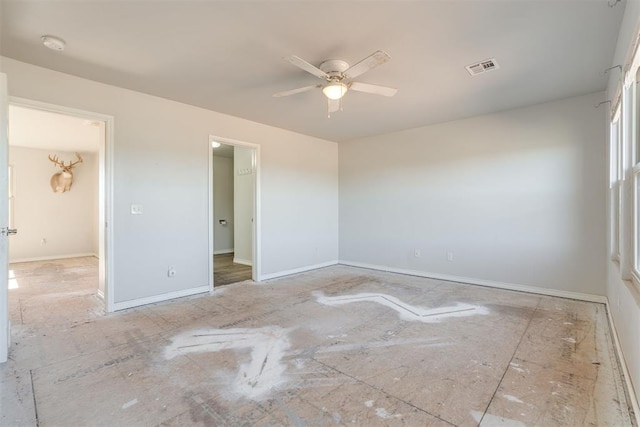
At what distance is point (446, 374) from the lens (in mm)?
2111

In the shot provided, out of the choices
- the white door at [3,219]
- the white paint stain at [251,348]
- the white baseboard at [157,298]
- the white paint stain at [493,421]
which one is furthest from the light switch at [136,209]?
the white paint stain at [493,421]

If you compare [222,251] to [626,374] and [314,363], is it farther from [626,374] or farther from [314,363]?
[626,374]

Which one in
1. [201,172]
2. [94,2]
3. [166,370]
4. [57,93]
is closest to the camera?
[94,2]

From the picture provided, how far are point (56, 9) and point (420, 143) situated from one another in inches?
184

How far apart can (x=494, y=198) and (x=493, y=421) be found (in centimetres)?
345

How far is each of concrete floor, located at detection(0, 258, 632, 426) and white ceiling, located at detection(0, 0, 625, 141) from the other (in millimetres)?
2543

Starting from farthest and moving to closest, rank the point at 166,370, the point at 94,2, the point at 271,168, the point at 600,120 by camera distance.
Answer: the point at 271,168, the point at 600,120, the point at 166,370, the point at 94,2

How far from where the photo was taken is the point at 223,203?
25.8 feet

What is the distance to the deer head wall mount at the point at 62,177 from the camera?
6.92 m

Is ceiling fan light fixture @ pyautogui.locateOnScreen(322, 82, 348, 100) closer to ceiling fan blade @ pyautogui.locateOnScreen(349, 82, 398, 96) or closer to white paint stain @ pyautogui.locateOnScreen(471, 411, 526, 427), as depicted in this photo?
ceiling fan blade @ pyautogui.locateOnScreen(349, 82, 398, 96)

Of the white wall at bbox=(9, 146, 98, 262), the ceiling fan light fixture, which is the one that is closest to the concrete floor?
the ceiling fan light fixture

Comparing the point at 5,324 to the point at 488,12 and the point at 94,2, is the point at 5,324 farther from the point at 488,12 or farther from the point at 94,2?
the point at 488,12

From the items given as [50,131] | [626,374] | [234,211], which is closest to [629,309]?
[626,374]

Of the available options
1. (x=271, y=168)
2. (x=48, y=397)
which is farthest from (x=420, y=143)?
(x=48, y=397)
